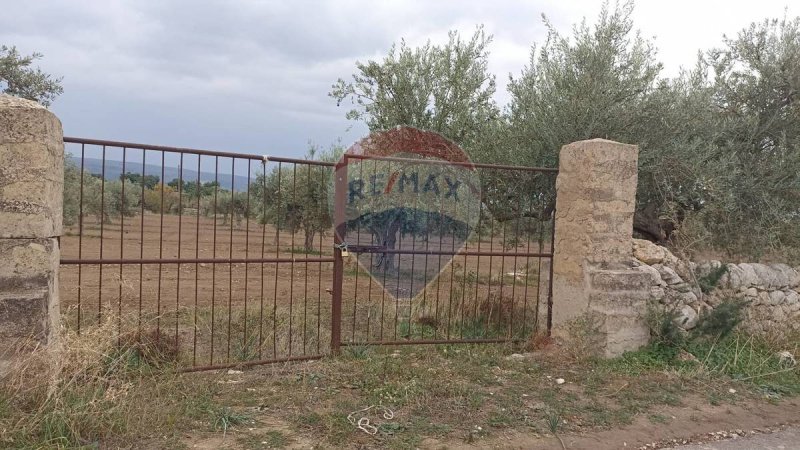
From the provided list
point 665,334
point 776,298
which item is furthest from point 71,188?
point 776,298

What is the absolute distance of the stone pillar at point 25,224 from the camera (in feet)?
11.3

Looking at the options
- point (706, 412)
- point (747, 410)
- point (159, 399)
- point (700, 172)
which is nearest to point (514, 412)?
point (706, 412)

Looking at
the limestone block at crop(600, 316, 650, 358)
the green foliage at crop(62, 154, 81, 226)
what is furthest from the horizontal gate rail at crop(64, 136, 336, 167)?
the green foliage at crop(62, 154, 81, 226)

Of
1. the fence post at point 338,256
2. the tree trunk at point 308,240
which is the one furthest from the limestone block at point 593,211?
the tree trunk at point 308,240

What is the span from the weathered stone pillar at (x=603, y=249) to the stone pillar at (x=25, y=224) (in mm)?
4498

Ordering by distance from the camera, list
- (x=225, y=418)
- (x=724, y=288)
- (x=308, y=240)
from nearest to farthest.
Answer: (x=225, y=418)
(x=724, y=288)
(x=308, y=240)

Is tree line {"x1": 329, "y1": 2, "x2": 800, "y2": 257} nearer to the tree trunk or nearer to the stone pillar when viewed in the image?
the tree trunk

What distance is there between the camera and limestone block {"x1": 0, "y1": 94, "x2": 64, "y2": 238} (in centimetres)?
345

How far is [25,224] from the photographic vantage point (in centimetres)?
352

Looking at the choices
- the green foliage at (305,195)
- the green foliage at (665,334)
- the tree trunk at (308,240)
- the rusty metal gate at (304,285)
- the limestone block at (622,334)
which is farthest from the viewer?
the green foliage at (305,195)

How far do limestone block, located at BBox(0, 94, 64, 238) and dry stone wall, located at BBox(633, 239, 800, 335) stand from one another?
17.0 feet

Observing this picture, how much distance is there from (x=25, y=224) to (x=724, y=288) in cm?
657

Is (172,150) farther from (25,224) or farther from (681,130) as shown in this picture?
(681,130)

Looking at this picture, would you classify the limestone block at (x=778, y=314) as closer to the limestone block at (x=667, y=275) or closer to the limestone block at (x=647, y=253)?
the limestone block at (x=667, y=275)
